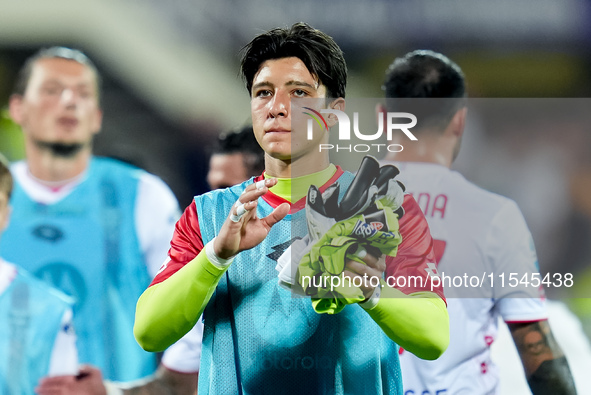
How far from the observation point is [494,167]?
8.37 feet

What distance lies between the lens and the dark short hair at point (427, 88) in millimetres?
2514

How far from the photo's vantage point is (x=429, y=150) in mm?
2473

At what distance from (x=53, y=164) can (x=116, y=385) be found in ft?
3.27

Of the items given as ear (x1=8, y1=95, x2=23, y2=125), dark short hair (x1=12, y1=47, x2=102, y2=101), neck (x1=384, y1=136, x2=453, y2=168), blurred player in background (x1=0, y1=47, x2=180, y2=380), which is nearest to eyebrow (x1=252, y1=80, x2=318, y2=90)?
neck (x1=384, y1=136, x2=453, y2=168)

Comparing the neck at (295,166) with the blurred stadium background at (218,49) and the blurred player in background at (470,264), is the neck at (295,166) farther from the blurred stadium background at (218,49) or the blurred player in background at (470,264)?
the blurred stadium background at (218,49)

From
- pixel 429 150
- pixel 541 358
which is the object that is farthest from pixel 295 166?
pixel 541 358

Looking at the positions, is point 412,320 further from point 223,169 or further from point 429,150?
point 223,169

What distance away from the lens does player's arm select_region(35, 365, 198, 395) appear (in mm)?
2834

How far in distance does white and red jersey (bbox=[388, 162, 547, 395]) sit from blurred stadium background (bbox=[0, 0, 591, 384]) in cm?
56

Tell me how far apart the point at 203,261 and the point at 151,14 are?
74.1 inches

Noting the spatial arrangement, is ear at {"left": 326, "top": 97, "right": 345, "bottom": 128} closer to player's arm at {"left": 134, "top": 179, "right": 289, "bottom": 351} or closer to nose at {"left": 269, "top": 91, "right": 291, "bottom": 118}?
nose at {"left": 269, "top": 91, "right": 291, "bottom": 118}

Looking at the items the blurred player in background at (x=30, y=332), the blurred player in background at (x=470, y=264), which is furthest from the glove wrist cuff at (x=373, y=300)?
the blurred player in background at (x=30, y=332)

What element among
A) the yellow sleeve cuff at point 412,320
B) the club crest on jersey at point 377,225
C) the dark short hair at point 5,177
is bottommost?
the yellow sleeve cuff at point 412,320

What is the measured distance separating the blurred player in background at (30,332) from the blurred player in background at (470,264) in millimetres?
1429
